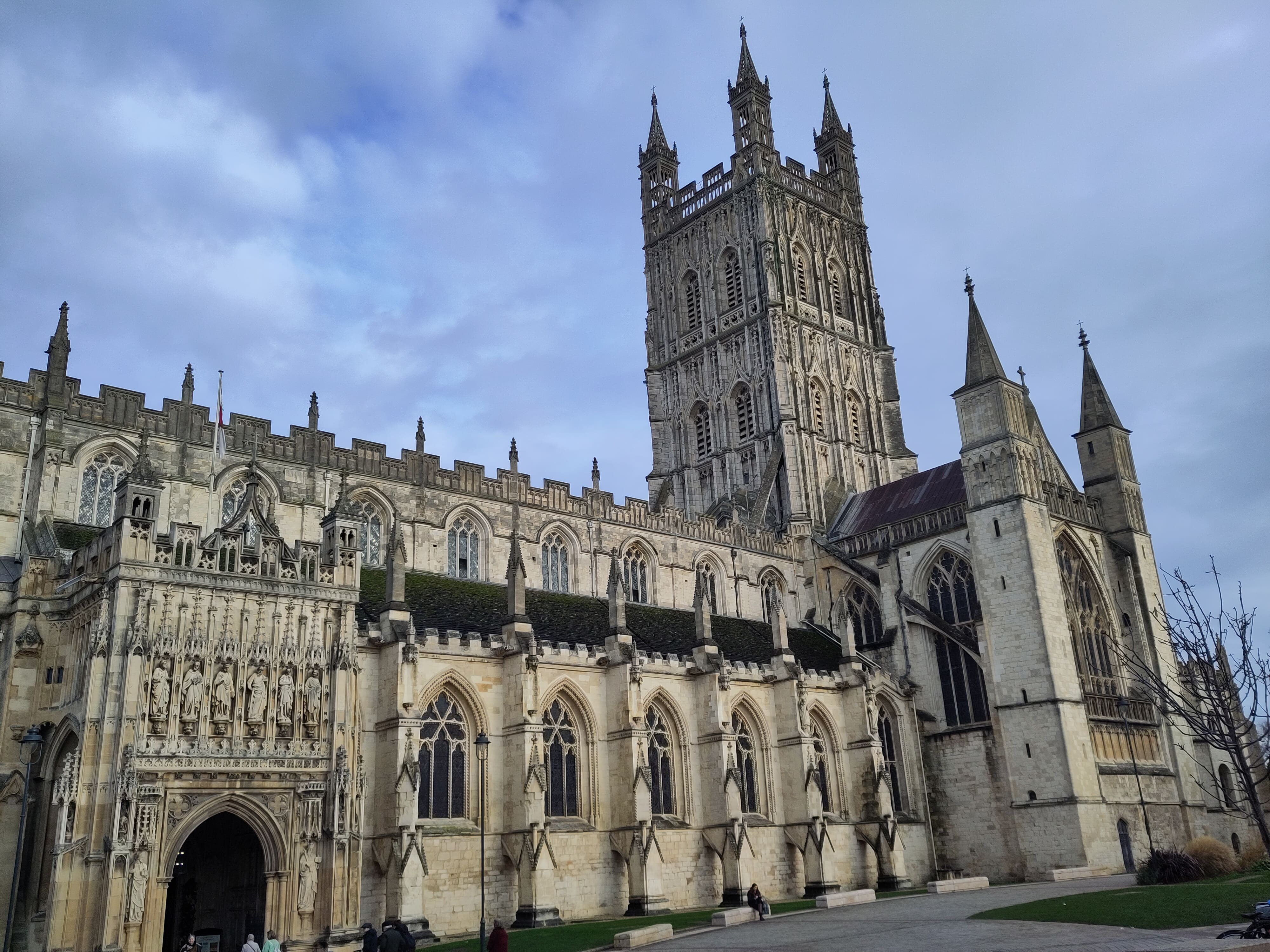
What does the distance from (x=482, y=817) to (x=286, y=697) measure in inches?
210

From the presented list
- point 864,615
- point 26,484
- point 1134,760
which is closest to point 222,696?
point 26,484

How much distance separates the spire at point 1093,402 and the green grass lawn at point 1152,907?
2404 centimetres

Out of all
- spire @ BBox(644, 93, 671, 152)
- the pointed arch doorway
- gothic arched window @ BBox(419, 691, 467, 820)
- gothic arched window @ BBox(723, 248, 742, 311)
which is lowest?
the pointed arch doorway

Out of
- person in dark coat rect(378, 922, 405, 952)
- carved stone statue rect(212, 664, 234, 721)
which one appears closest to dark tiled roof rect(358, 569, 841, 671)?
carved stone statue rect(212, 664, 234, 721)

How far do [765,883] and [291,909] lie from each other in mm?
15636

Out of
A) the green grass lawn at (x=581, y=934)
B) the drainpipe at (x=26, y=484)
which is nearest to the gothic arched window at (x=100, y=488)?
the drainpipe at (x=26, y=484)

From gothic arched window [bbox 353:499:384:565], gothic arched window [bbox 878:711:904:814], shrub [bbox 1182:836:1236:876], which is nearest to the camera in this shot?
shrub [bbox 1182:836:1236:876]

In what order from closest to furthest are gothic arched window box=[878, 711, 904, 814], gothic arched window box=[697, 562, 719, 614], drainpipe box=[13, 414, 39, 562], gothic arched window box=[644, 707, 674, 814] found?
drainpipe box=[13, 414, 39, 562] → gothic arched window box=[644, 707, 674, 814] → gothic arched window box=[878, 711, 904, 814] → gothic arched window box=[697, 562, 719, 614]

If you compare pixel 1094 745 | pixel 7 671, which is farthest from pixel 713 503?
pixel 7 671

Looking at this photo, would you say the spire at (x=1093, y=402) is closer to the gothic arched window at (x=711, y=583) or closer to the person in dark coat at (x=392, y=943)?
the gothic arched window at (x=711, y=583)

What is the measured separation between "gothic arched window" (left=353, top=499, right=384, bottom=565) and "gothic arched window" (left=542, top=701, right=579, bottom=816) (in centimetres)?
847

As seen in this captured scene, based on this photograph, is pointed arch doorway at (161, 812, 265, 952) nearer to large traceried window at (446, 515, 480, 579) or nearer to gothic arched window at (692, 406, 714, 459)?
large traceried window at (446, 515, 480, 579)

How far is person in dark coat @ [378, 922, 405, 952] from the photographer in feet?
61.1

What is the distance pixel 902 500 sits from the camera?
50062 mm
